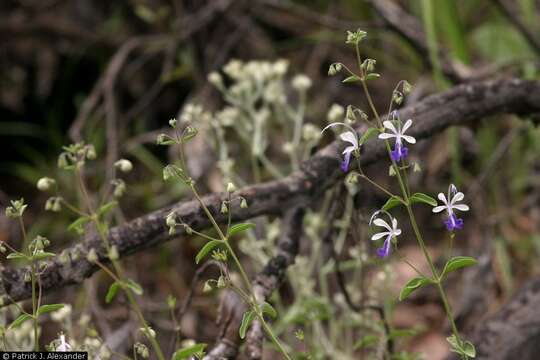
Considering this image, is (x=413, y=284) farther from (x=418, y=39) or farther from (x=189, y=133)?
→ (x=418, y=39)

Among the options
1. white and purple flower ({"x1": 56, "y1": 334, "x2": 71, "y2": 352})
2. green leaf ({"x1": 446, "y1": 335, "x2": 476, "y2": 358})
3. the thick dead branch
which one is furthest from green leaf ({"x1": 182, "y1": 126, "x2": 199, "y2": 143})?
the thick dead branch

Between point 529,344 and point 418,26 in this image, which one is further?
point 418,26

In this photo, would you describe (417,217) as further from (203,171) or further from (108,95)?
(108,95)

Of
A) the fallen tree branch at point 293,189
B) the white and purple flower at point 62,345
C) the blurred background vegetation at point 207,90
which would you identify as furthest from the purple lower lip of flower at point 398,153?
the blurred background vegetation at point 207,90

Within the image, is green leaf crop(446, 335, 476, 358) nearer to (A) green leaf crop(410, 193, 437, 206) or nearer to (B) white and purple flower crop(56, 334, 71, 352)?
(A) green leaf crop(410, 193, 437, 206)

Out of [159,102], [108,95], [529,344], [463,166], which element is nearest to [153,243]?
[529,344]

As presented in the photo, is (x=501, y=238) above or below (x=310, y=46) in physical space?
below

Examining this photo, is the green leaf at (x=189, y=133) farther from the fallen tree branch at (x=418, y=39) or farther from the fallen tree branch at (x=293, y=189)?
the fallen tree branch at (x=418, y=39)
